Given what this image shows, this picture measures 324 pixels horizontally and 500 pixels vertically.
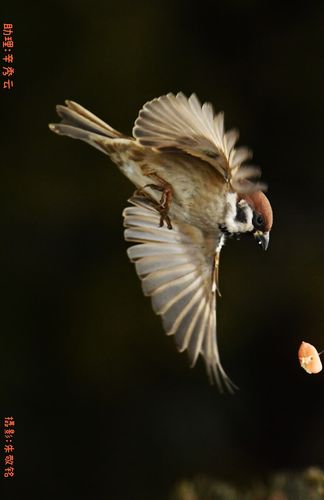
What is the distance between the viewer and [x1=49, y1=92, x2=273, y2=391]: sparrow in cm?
136

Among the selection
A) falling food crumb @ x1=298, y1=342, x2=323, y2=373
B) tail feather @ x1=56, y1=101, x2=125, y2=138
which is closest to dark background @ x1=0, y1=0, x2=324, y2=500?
tail feather @ x1=56, y1=101, x2=125, y2=138

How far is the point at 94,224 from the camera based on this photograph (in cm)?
326

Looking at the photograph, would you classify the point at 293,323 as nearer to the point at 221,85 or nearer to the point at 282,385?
the point at 282,385

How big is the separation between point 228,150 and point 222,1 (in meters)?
2.18

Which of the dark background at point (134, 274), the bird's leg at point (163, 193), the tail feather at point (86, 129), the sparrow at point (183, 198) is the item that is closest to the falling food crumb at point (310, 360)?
the sparrow at point (183, 198)

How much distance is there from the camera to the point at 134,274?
128 inches

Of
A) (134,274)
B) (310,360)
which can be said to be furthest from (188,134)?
(134,274)

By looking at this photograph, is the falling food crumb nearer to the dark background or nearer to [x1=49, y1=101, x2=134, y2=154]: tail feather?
[x1=49, y1=101, x2=134, y2=154]: tail feather

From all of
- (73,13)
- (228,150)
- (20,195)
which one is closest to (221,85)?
(73,13)

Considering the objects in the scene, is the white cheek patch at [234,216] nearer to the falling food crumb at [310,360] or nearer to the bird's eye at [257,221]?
the bird's eye at [257,221]

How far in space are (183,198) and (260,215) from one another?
12cm

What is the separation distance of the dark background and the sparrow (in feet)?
4.77

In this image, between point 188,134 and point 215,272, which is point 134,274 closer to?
point 215,272

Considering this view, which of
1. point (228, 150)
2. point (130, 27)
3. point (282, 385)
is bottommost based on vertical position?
point (282, 385)
